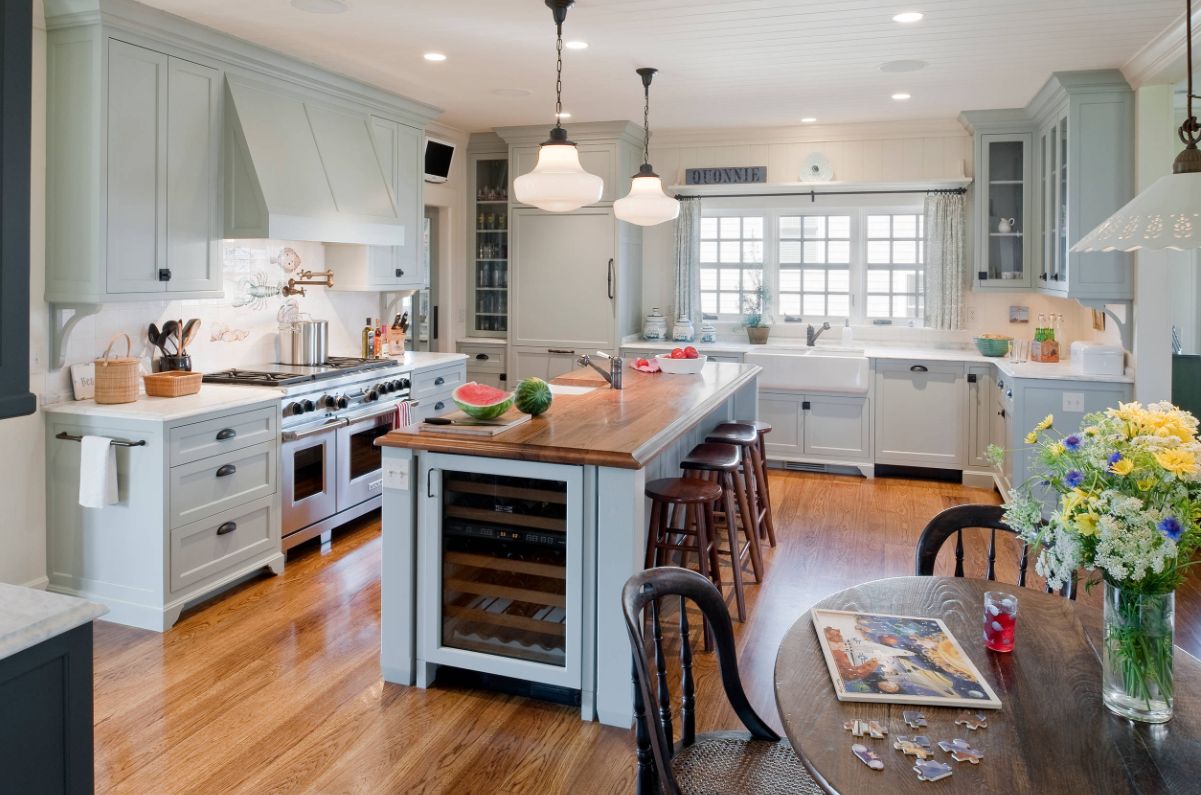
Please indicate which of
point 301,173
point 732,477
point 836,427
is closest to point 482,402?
point 732,477

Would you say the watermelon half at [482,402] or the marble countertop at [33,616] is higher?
the watermelon half at [482,402]

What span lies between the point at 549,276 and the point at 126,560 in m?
4.15

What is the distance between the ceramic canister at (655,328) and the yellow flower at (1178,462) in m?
5.94

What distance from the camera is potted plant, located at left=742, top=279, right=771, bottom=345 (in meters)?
7.19

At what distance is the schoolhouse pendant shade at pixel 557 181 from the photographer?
3.72m

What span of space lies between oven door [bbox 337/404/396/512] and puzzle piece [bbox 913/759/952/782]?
12.8ft

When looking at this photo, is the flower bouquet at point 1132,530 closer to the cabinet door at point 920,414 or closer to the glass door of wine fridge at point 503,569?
the glass door of wine fridge at point 503,569

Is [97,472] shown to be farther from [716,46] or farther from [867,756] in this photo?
[716,46]

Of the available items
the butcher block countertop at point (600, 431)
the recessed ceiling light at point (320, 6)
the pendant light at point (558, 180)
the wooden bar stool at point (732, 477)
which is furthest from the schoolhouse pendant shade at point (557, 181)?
the wooden bar stool at point (732, 477)

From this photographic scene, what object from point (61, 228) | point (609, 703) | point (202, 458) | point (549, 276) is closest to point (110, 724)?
point (202, 458)

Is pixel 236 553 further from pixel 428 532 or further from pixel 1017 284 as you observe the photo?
pixel 1017 284

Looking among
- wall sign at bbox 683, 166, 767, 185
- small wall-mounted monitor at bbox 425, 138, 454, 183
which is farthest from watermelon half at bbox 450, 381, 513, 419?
wall sign at bbox 683, 166, 767, 185

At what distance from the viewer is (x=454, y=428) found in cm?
310

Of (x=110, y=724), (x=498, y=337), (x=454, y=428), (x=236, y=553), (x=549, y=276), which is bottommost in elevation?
(x=110, y=724)
